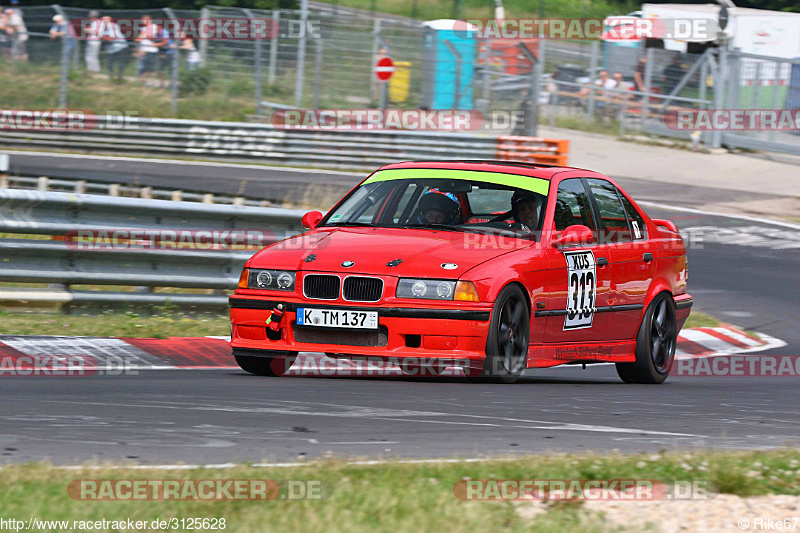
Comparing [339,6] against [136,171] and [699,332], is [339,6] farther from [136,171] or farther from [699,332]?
[699,332]

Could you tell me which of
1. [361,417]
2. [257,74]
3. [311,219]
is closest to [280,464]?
[361,417]

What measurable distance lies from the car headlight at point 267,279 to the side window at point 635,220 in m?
2.94

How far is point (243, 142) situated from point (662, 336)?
62.8ft

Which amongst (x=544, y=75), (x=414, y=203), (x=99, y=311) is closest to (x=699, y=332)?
(x=414, y=203)

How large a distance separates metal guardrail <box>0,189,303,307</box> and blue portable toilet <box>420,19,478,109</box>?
15.7 metres

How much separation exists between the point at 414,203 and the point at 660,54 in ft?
77.1

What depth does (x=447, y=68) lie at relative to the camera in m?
26.3

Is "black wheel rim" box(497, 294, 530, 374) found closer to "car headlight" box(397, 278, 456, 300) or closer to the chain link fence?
"car headlight" box(397, 278, 456, 300)

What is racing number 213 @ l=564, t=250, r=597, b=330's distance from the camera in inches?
322

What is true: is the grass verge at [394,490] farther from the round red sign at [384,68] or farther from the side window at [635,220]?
the round red sign at [384,68]

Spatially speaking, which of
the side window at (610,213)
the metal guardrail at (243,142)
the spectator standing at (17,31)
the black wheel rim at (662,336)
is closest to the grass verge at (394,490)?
the side window at (610,213)

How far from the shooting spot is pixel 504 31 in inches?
1549

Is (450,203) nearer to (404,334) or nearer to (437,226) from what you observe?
(437,226)

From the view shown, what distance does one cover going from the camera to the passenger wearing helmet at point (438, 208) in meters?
8.27
